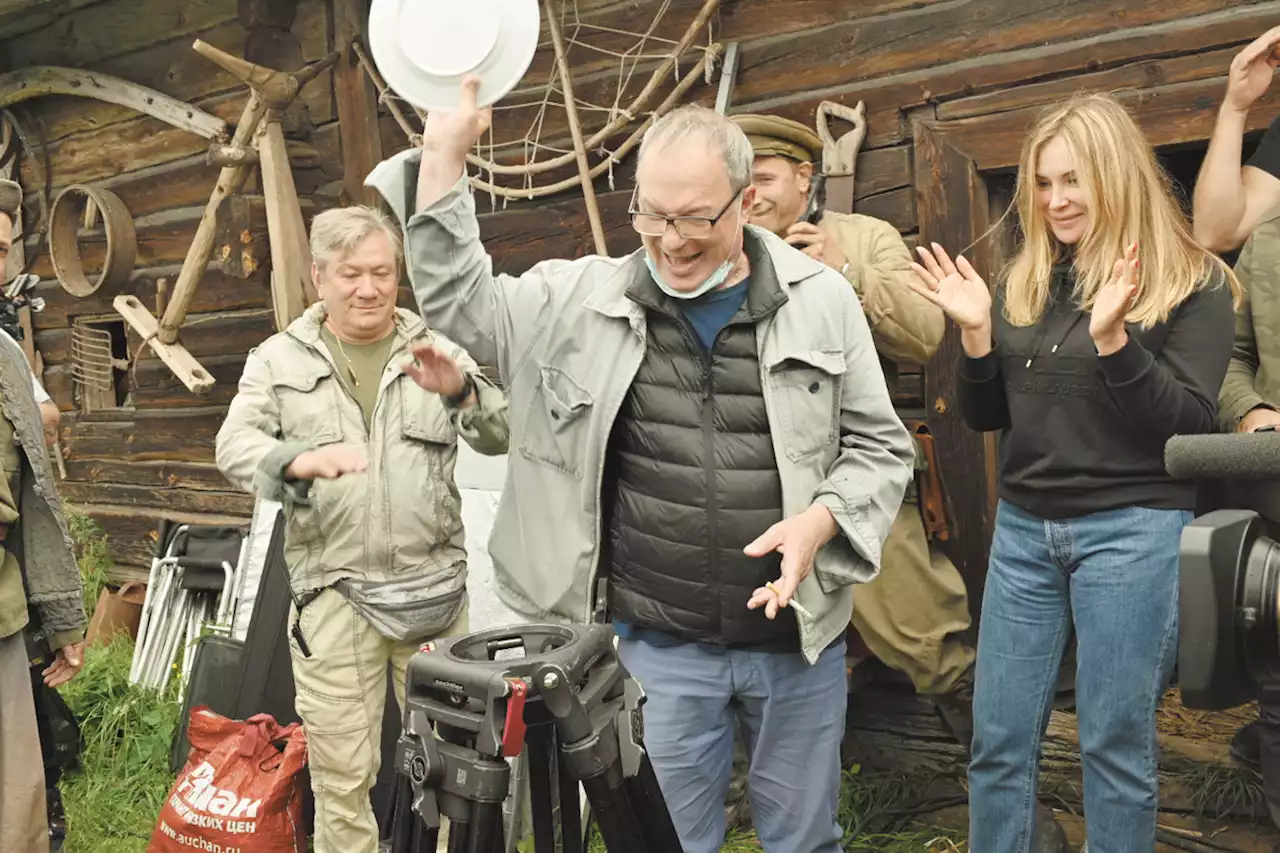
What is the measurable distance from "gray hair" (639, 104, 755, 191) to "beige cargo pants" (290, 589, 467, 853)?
1713 mm

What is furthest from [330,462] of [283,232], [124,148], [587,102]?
[124,148]

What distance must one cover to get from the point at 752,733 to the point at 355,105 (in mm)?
3776

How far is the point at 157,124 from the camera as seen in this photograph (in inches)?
255

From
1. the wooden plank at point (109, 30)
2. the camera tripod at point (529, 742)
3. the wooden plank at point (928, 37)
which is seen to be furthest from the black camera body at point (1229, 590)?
the wooden plank at point (109, 30)

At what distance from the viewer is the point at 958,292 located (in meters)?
2.91

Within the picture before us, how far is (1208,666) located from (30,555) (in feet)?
11.0

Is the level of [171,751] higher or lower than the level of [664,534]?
lower

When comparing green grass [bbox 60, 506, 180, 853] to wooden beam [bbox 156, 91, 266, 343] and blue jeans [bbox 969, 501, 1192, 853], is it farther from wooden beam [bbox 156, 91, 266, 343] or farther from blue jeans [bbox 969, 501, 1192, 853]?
blue jeans [bbox 969, 501, 1192, 853]

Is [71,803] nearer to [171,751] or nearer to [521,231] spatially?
[171,751]

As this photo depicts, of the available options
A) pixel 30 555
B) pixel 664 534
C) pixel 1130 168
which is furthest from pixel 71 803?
pixel 1130 168

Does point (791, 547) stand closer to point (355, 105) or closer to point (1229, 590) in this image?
point (1229, 590)

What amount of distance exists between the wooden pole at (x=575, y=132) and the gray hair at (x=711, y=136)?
2134mm


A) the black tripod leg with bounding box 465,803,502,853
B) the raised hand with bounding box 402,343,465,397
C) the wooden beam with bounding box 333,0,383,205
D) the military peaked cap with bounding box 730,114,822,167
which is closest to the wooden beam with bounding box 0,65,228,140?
the wooden beam with bounding box 333,0,383,205

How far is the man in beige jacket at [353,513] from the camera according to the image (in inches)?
135
